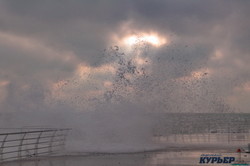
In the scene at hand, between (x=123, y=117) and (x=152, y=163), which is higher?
(x=123, y=117)

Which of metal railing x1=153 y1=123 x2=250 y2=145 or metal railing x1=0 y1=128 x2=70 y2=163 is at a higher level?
metal railing x1=153 y1=123 x2=250 y2=145

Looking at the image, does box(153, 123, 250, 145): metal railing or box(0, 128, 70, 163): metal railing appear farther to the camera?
box(153, 123, 250, 145): metal railing

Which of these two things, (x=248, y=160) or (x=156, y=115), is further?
(x=156, y=115)

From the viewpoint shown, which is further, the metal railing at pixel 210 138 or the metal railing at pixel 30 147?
the metal railing at pixel 210 138

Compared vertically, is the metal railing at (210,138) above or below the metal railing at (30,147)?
above

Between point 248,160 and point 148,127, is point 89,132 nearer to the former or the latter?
point 148,127

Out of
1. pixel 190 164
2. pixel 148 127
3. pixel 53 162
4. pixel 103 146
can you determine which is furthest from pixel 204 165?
pixel 148 127

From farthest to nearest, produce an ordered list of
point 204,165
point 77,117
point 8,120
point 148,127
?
point 8,120
point 77,117
point 148,127
point 204,165

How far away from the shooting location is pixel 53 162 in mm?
13578

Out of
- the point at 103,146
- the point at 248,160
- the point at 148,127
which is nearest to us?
the point at 248,160

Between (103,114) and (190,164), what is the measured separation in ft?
49.4

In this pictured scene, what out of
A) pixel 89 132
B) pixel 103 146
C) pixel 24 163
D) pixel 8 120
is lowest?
pixel 24 163

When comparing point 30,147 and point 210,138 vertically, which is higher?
point 210,138

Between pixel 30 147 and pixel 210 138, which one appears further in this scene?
pixel 210 138
